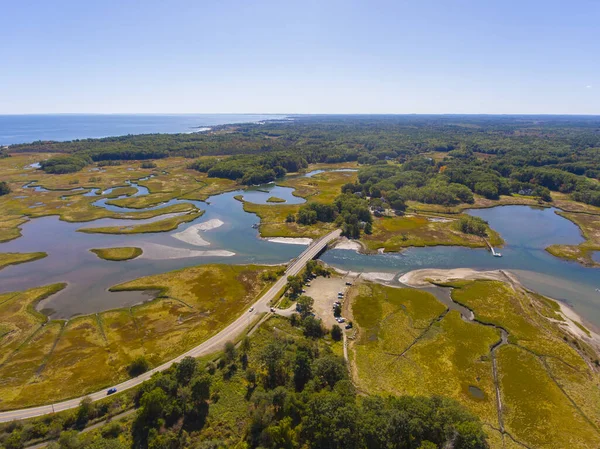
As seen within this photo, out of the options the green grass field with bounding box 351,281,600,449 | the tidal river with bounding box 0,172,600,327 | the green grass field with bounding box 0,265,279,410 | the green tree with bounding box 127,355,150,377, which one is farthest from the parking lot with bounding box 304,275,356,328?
the green tree with bounding box 127,355,150,377

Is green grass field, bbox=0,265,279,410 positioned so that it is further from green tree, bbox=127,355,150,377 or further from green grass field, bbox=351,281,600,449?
green grass field, bbox=351,281,600,449

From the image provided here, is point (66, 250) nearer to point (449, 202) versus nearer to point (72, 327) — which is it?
point (72, 327)

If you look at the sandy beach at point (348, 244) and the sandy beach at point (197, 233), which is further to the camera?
the sandy beach at point (197, 233)

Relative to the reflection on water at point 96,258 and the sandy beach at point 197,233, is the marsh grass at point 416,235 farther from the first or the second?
the sandy beach at point 197,233

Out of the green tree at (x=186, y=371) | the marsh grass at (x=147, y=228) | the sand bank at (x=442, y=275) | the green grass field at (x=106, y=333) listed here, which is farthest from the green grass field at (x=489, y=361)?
the marsh grass at (x=147, y=228)

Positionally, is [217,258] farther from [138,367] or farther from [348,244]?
[138,367]

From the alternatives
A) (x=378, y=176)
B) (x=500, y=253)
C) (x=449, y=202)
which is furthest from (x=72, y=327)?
(x=378, y=176)
